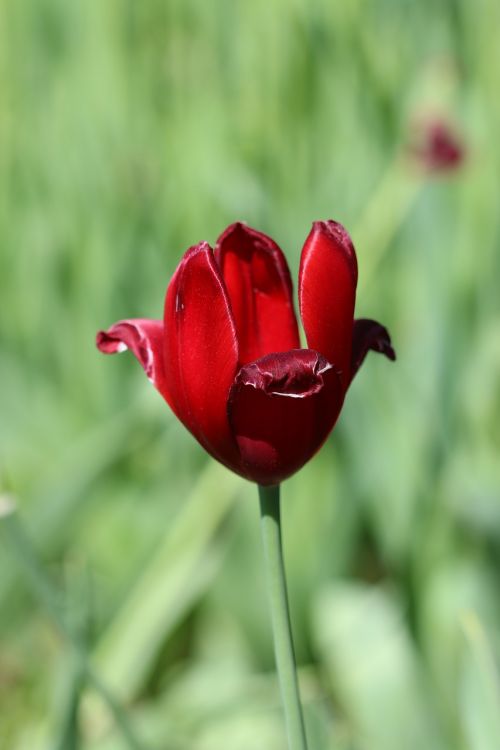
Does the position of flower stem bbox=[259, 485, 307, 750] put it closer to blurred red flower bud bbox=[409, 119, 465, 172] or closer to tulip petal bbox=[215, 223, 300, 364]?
tulip petal bbox=[215, 223, 300, 364]

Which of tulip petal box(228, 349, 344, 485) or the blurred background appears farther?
the blurred background

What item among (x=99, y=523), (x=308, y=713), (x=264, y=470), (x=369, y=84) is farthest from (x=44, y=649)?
(x=264, y=470)

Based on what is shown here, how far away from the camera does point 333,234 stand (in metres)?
0.46

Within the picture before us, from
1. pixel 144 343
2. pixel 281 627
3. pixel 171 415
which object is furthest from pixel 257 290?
pixel 171 415

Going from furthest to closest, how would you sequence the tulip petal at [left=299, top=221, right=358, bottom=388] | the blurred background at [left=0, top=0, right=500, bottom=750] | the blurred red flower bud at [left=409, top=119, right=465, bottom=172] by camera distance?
the blurred red flower bud at [left=409, top=119, right=465, bottom=172] < the blurred background at [left=0, top=0, right=500, bottom=750] < the tulip petal at [left=299, top=221, right=358, bottom=388]

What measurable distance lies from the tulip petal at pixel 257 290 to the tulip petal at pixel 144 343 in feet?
0.14

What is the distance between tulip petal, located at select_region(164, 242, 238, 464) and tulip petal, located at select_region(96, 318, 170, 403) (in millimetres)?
32

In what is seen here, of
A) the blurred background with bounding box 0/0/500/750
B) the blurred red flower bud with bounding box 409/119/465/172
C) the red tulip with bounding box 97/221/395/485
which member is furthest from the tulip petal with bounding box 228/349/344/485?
the blurred red flower bud with bounding box 409/119/465/172

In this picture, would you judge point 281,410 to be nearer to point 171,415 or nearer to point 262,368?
point 262,368

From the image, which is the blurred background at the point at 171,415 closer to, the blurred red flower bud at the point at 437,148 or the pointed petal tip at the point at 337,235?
the blurred red flower bud at the point at 437,148

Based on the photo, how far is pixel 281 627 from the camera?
0.44 metres

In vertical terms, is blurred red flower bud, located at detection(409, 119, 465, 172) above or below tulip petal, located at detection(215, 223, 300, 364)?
below

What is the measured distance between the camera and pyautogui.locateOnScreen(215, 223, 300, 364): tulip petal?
530mm

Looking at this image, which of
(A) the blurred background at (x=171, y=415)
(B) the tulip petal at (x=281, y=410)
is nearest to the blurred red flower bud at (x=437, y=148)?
(A) the blurred background at (x=171, y=415)
